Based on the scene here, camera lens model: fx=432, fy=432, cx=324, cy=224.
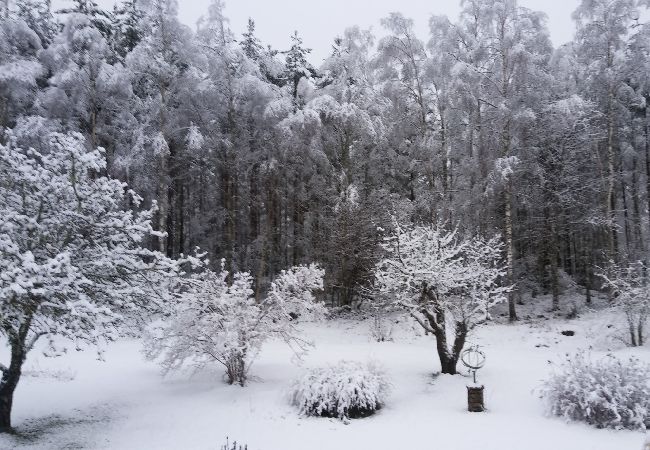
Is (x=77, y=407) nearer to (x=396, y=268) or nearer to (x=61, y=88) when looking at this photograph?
(x=396, y=268)

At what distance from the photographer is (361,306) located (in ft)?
66.1

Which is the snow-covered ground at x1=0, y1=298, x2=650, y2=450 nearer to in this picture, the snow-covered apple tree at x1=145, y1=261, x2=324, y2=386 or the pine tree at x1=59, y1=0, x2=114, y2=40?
the snow-covered apple tree at x1=145, y1=261, x2=324, y2=386

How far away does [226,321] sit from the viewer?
942 cm

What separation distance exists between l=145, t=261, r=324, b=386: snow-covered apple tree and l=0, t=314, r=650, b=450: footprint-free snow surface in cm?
83

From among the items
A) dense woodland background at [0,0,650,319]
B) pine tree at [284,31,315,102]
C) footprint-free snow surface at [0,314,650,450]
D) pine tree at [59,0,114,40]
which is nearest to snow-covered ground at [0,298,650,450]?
footprint-free snow surface at [0,314,650,450]

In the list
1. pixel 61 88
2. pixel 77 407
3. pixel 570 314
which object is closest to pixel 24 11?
pixel 61 88

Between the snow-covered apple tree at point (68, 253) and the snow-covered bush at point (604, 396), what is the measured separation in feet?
23.7

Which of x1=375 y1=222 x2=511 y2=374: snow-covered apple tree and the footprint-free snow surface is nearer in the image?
the footprint-free snow surface

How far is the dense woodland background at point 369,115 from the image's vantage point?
17031 millimetres

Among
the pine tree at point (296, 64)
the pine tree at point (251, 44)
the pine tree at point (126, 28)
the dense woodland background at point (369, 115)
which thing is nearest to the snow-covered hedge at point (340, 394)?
the dense woodland background at point (369, 115)

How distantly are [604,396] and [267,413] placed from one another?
5966 millimetres

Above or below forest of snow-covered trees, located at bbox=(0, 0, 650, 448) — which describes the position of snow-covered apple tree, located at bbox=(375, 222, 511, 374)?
below

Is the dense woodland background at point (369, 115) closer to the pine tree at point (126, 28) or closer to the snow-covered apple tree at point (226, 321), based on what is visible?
the pine tree at point (126, 28)

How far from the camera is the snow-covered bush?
7.06 m
